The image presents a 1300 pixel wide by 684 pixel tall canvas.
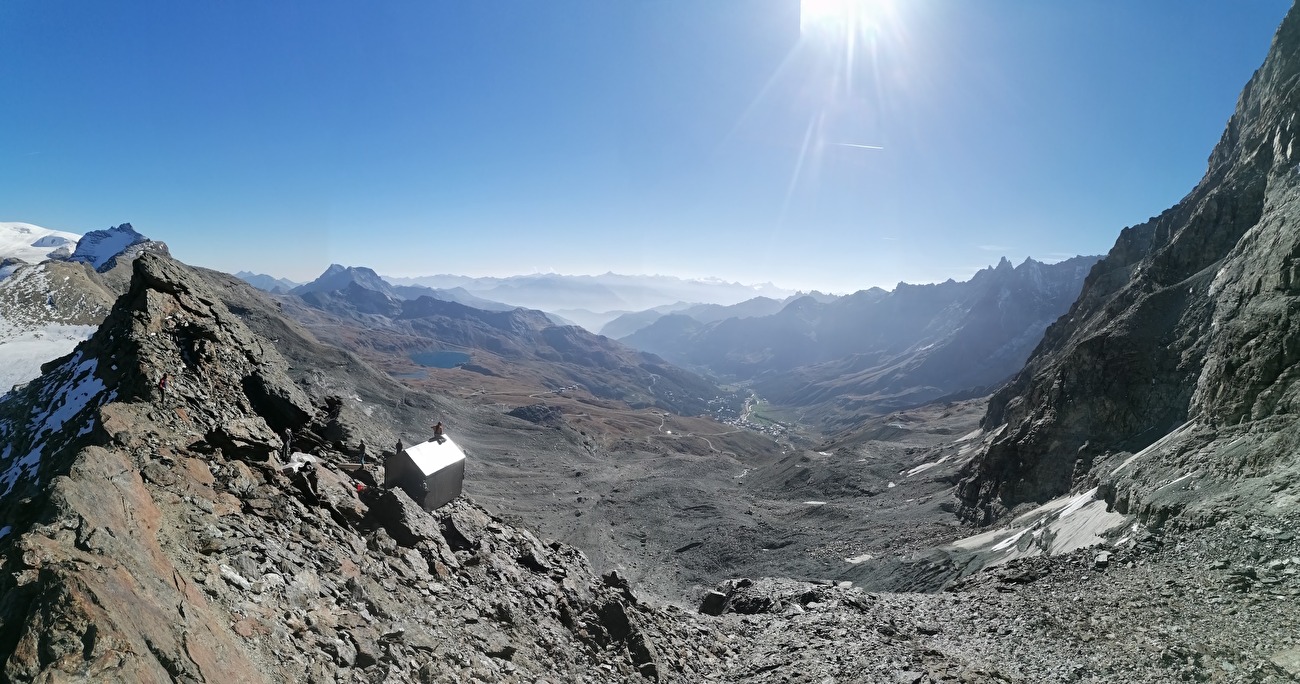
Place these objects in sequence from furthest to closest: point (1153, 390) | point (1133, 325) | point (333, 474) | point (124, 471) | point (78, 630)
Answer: point (1133, 325), point (1153, 390), point (333, 474), point (124, 471), point (78, 630)

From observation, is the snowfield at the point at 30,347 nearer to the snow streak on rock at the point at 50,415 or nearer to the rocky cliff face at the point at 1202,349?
the snow streak on rock at the point at 50,415

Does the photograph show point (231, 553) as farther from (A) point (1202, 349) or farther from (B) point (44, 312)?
(B) point (44, 312)

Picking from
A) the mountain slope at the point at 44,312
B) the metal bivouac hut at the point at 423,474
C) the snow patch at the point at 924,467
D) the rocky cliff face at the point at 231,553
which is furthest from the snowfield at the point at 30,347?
the snow patch at the point at 924,467

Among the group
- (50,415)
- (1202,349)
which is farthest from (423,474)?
(1202,349)

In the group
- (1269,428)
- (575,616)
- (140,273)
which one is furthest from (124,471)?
(1269,428)

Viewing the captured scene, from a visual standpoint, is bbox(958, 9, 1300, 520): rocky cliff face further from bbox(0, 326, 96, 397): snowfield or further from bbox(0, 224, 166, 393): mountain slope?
bbox(0, 326, 96, 397): snowfield

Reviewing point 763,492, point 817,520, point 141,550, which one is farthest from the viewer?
point 763,492

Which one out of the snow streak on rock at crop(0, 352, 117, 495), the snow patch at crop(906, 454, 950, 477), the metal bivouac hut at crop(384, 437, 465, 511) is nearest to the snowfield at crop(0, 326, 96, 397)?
the snow streak on rock at crop(0, 352, 117, 495)

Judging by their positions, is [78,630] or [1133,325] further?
[1133,325]

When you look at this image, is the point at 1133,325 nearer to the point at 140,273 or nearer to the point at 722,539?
the point at 722,539
